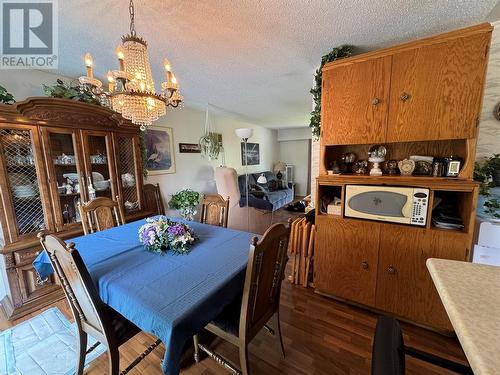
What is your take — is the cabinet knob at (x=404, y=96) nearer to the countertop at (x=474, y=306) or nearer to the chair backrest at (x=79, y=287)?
the countertop at (x=474, y=306)

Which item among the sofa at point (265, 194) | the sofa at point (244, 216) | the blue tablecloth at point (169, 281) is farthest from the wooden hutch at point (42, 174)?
the sofa at point (265, 194)

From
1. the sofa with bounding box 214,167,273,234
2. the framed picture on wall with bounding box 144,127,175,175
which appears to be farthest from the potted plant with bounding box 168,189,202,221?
the sofa with bounding box 214,167,273,234

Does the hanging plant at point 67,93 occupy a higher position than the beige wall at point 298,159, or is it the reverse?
the hanging plant at point 67,93

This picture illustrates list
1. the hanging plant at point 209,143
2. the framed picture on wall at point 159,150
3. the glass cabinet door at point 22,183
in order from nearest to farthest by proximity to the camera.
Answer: the glass cabinet door at point 22,183
the framed picture on wall at point 159,150
the hanging plant at point 209,143

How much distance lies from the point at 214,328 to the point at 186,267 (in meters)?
0.39

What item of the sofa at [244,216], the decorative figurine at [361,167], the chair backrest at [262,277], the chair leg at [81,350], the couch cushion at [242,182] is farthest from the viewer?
the couch cushion at [242,182]

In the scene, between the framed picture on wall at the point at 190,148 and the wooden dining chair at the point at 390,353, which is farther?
the framed picture on wall at the point at 190,148

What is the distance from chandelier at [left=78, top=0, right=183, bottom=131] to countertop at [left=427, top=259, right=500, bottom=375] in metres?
1.76

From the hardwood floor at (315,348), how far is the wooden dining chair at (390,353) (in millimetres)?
926

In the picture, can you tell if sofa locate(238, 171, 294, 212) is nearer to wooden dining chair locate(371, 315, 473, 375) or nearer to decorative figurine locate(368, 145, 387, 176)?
decorative figurine locate(368, 145, 387, 176)

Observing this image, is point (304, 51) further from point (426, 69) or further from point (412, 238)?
point (412, 238)

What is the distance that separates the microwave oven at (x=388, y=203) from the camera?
1515mm

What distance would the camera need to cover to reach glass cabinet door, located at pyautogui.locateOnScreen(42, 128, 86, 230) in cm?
202

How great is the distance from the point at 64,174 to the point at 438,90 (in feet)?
11.3
